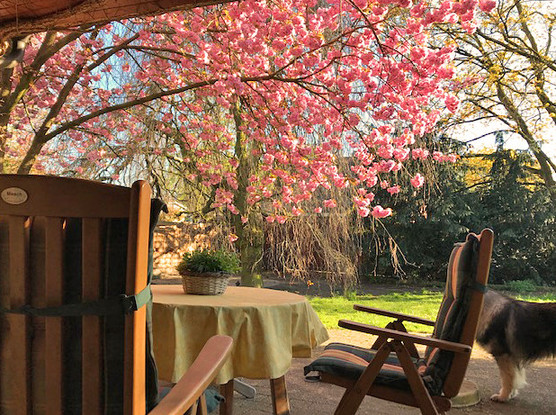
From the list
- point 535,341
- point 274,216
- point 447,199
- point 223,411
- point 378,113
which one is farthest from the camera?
point 447,199

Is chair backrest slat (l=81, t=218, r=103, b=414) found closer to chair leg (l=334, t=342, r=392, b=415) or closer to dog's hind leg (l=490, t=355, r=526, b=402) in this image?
chair leg (l=334, t=342, r=392, b=415)

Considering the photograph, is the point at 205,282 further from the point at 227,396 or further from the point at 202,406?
the point at 202,406

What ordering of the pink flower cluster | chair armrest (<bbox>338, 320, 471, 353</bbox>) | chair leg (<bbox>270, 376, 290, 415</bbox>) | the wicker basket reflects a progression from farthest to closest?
the pink flower cluster
chair leg (<bbox>270, 376, 290, 415</bbox>)
the wicker basket
chair armrest (<bbox>338, 320, 471, 353</bbox>)

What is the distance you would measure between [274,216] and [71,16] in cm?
479

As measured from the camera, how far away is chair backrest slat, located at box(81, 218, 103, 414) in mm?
1251

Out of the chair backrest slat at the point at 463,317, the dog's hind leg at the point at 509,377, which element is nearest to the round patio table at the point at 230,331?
the chair backrest slat at the point at 463,317

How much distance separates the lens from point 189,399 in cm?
130

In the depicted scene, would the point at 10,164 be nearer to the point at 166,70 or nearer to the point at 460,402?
the point at 166,70

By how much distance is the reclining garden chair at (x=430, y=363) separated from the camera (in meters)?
2.39

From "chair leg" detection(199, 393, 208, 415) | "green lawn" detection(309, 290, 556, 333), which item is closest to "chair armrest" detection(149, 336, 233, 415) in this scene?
"chair leg" detection(199, 393, 208, 415)

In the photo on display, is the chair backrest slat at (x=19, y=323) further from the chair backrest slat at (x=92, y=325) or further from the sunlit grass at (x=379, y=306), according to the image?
the sunlit grass at (x=379, y=306)

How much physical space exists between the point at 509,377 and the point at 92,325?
3.52 metres

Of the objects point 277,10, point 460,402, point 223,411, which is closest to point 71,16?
point 277,10

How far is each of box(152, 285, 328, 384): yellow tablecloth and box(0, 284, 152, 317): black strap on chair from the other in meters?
1.32
